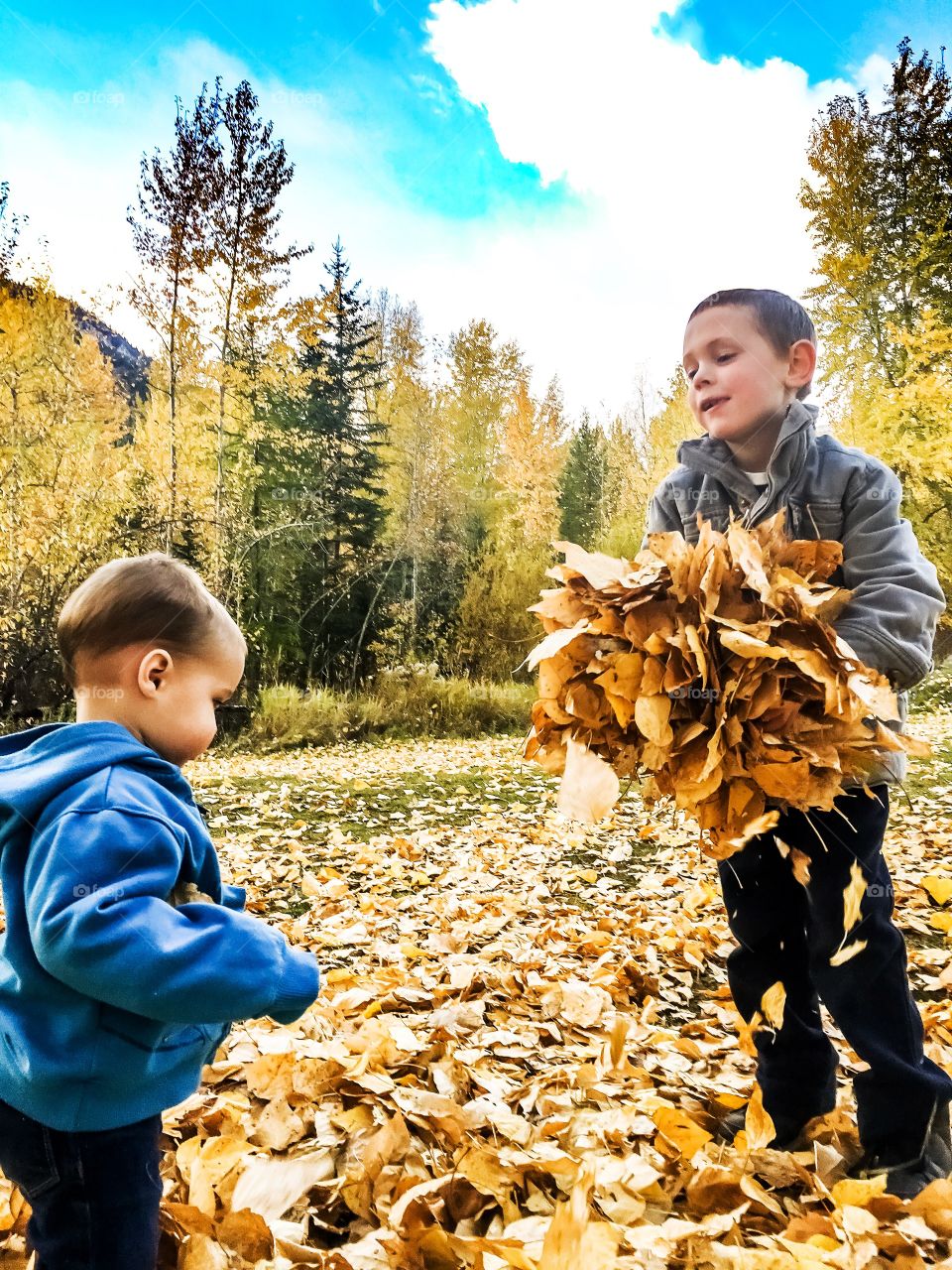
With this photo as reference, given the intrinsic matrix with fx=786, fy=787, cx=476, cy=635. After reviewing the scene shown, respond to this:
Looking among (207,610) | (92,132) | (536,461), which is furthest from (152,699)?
(536,461)

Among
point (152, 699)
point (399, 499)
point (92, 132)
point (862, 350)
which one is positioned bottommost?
point (152, 699)

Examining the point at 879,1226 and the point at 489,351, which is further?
the point at 489,351

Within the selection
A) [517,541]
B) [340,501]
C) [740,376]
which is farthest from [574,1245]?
[517,541]

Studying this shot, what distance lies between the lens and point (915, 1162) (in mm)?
1637

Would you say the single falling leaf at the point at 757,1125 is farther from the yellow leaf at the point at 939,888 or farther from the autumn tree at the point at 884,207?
the autumn tree at the point at 884,207

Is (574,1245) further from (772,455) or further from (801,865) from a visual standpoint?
(772,455)

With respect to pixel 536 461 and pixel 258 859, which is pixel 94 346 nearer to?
pixel 536 461

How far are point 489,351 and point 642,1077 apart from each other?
49.1ft

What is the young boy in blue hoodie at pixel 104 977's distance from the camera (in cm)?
101

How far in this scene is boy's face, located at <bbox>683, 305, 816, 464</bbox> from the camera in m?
1.75

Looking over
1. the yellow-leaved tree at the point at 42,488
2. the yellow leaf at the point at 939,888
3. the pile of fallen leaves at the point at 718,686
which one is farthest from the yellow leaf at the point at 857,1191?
the yellow-leaved tree at the point at 42,488

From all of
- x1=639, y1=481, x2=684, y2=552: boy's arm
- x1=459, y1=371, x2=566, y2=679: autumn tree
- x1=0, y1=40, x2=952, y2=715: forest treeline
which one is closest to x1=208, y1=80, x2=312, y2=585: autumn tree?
x1=0, y1=40, x2=952, y2=715: forest treeline

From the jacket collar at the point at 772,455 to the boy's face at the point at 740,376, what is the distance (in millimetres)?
36

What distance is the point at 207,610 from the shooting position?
53.3 inches
